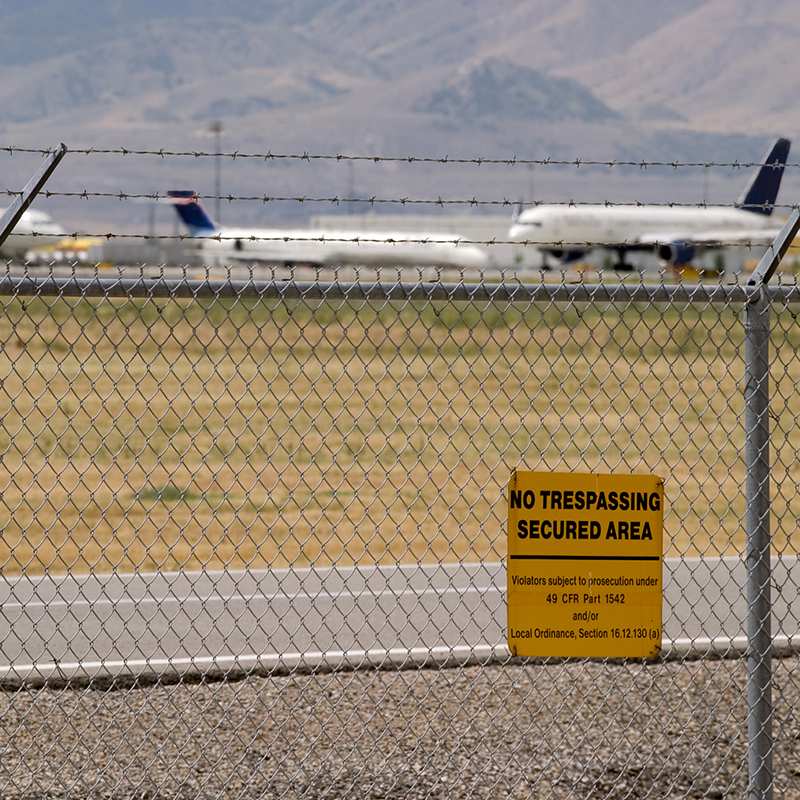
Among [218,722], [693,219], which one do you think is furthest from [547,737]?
[693,219]

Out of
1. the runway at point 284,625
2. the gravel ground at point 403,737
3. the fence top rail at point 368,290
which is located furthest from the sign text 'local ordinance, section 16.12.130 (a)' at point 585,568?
the runway at point 284,625

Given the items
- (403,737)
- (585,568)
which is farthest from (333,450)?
(585,568)

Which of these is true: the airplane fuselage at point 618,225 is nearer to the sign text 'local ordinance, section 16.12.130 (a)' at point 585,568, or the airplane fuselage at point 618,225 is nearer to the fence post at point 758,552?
the fence post at point 758,552

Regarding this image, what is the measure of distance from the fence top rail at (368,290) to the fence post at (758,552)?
161 mm

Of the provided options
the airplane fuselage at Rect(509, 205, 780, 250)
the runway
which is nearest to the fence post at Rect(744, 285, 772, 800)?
the runway

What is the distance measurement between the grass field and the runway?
1.03ft

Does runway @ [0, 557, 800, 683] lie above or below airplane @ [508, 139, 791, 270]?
above

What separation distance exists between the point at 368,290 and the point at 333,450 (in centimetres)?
1186

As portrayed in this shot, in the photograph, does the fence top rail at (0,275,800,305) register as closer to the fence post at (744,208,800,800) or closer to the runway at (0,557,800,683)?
the fence post at (744,208,800,800)

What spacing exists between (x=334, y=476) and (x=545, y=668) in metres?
8.45

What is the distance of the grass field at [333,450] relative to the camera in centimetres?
739

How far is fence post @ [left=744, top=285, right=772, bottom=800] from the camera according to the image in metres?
4.30

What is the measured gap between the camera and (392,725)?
5547 millimetres

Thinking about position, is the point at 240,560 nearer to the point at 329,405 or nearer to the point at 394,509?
the point at 394,509
